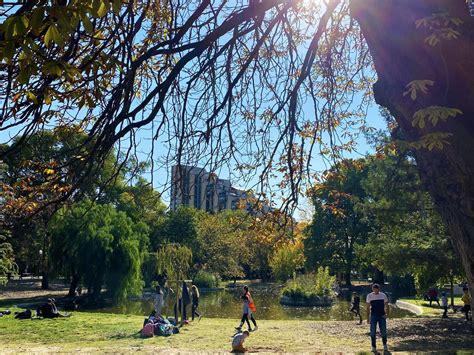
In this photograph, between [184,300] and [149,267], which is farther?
Answer: [149,267]

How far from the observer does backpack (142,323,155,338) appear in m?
13.4

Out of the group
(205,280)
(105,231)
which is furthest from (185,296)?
(205,280)

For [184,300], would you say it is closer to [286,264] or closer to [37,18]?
[37,18]

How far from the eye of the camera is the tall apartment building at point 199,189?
593 cm

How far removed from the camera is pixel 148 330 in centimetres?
1352

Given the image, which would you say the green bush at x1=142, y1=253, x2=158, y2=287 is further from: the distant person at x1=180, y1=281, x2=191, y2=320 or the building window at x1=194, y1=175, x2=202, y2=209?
the building window at x1=194, y1=175, x2=202, y2=209

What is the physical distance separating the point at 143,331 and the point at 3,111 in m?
9.93

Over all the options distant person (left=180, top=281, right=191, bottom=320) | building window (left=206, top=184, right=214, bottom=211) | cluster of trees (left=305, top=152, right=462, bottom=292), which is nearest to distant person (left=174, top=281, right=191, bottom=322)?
distant person (left=180, top=281, right=191, bottom=320)

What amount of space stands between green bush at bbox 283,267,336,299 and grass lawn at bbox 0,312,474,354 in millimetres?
11226

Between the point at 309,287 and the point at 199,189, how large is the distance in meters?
23.6

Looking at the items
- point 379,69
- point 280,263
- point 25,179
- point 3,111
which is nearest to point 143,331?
point 25,179

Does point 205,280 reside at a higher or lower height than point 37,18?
lower

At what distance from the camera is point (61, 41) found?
8.59 feet

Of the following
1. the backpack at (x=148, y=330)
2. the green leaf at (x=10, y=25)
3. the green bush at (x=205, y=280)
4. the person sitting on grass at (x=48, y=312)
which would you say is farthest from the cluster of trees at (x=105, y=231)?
the backpack at (x=148, y=330)
